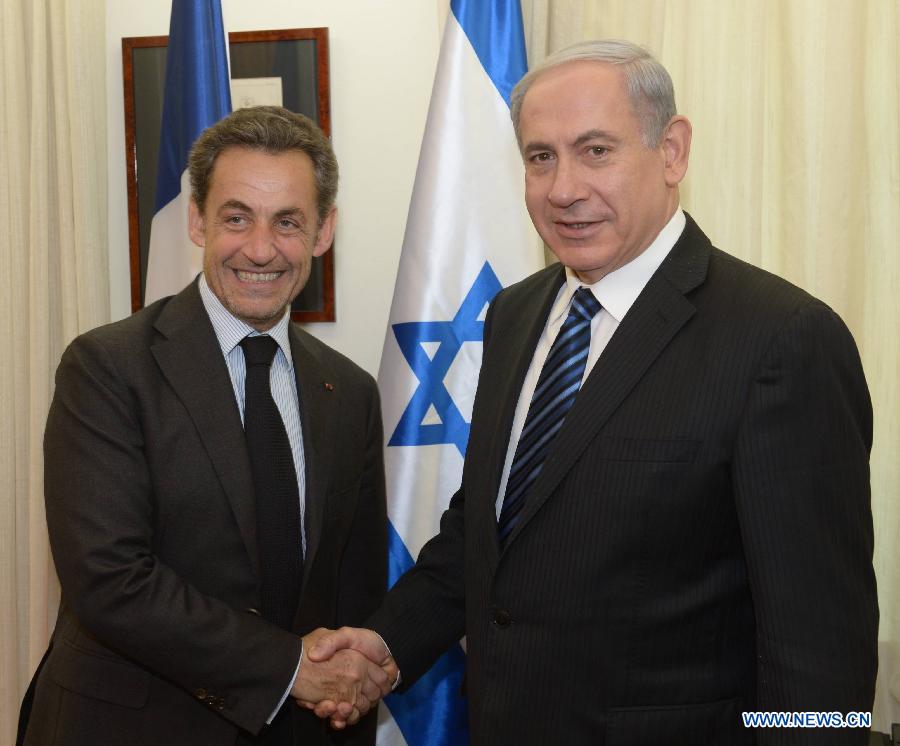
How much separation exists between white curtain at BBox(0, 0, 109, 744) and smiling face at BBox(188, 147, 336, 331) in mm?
1262

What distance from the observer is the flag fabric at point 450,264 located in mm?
2816

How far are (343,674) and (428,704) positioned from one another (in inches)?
32.7

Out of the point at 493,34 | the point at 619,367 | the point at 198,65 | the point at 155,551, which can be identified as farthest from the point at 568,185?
the point at 198,65

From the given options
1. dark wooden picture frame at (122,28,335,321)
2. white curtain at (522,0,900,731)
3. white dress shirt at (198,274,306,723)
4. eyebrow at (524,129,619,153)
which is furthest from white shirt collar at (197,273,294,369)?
white curtain at (522,0,900,731)

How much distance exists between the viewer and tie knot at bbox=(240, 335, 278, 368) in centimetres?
211

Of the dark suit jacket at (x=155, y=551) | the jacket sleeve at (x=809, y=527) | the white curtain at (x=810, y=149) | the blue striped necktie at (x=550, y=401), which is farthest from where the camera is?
the white curtain at (x=810, y=149)

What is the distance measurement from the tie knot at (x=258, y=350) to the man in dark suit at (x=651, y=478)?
51 cm

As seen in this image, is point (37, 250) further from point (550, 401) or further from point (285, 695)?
point (550, 401)

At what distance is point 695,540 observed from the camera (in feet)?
5.18

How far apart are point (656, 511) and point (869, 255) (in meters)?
1.56

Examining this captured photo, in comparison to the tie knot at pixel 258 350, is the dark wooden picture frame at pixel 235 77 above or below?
above

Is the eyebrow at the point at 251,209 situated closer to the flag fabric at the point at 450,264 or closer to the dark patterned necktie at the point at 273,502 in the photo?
the dark patterned necktie at the point at 273,502

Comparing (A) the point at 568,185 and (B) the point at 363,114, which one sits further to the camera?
(B) the point at 363,114

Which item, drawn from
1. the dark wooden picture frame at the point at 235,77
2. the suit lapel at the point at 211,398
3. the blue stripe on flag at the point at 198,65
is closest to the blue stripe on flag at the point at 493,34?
the dark wooden picture frame at the point at 235,77
